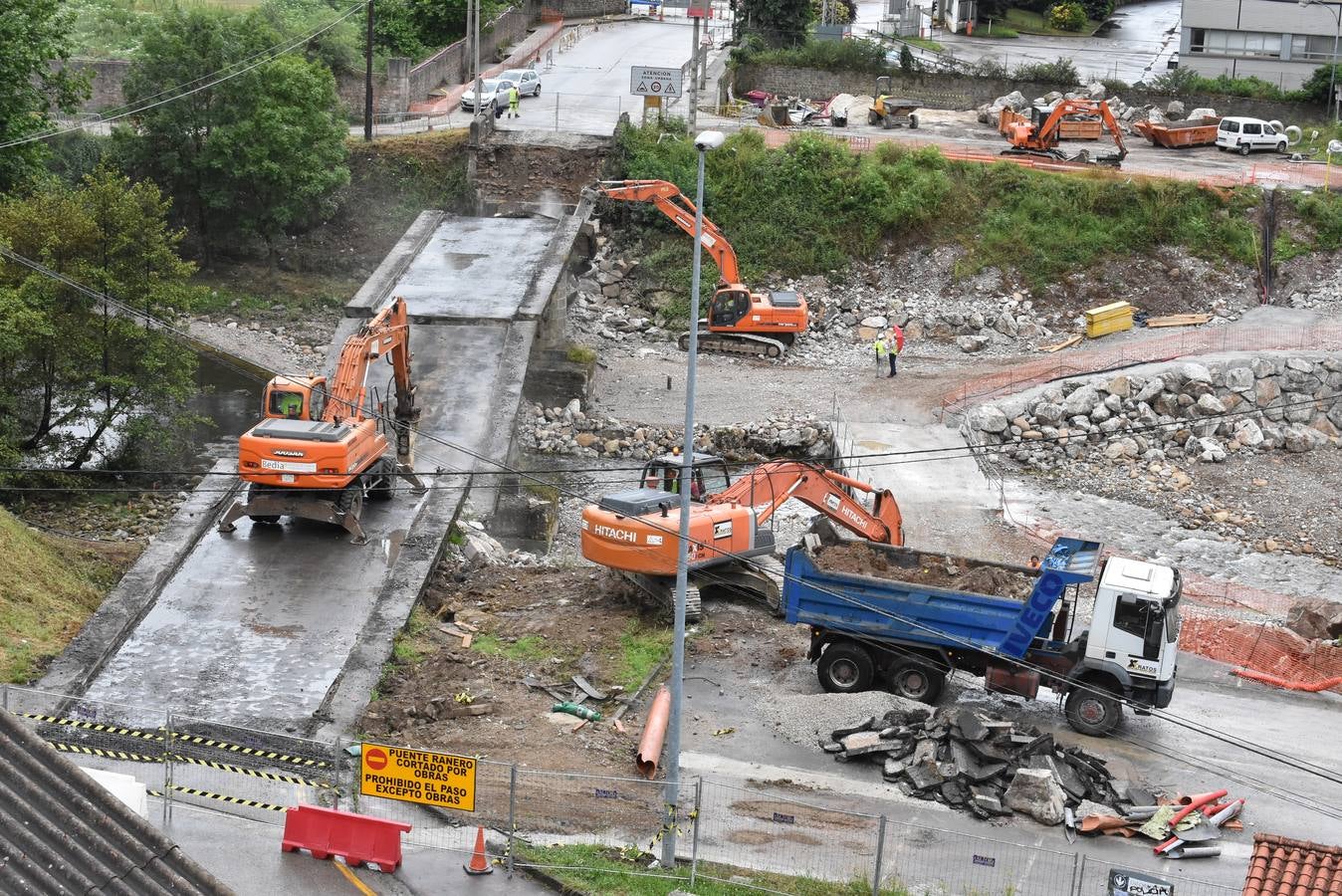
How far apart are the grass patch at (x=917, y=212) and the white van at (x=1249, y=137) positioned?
6.51m

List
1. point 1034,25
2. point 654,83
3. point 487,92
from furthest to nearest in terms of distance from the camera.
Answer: point 1034,25 < point 487,92 < point 654,83

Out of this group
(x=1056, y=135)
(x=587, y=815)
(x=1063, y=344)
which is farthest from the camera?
(x=1056, y=135)

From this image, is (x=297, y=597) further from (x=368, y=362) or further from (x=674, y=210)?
(x=674, y=210)

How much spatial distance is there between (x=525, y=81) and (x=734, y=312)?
1790 centimetres

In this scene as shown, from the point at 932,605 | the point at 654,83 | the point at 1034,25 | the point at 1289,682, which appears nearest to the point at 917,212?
the point at 654,83

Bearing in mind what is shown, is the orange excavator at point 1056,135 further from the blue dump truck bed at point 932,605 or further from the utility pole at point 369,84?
the blue dump truck bed at point 932,605

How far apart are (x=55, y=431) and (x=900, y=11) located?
4825 centimetres

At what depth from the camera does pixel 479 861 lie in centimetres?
1906

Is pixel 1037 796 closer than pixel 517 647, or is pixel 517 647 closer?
pixel 1037 796

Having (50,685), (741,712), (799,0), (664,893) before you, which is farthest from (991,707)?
(799,0)

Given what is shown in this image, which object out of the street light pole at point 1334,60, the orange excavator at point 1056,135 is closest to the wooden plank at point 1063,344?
the orange excavator at point 1056,135

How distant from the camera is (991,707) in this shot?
24500mm

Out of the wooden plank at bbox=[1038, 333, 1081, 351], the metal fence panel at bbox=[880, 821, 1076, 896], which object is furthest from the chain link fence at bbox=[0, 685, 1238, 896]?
the wooden plank at bbox=[1038, 333, 1081, 351]

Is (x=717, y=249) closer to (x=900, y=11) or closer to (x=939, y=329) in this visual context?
(x=939, y=329)
